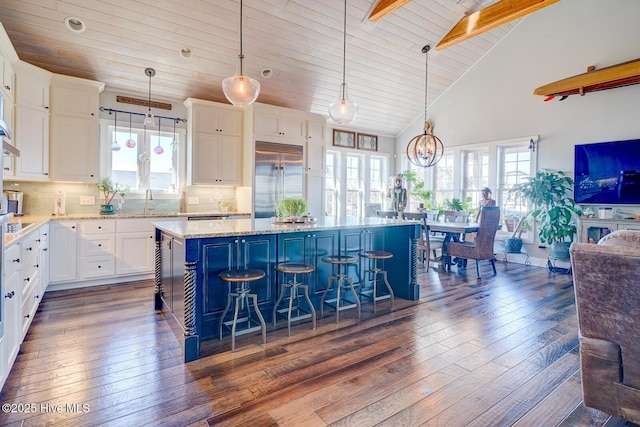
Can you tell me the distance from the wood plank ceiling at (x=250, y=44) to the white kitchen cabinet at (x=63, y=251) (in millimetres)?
2075

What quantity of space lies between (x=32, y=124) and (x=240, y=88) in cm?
269

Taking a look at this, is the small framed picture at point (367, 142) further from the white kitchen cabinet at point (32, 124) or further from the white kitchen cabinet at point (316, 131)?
the white kitchen cabinet at point (32, 124)

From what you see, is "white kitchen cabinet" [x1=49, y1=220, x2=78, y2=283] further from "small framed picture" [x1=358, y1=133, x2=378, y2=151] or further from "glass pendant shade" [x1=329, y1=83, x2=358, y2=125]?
"small framed picture" [x1=358, y1=133, x2=378, y2=151]

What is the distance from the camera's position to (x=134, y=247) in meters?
4.57

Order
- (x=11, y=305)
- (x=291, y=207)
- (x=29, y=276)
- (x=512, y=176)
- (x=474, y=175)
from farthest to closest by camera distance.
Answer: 1. (x=474, y=175)
2. (x=512, y=176)
3. (x=291, y=207)
4. (x=29, y=276)
5. (x=11, y=305)

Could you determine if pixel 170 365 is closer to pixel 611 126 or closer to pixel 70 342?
pixel 70 342

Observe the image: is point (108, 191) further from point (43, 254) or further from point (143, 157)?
point (43, 254)

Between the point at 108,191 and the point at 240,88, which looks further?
the point at 108,191

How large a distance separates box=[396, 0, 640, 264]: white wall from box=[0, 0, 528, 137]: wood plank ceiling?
458 millimetres

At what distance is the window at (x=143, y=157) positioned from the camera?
4945 millimetres

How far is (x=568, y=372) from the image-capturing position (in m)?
2.32

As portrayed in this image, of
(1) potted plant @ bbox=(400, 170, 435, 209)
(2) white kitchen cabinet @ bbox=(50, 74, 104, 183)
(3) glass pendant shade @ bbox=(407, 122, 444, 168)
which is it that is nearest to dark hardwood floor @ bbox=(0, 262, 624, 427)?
(2) white kitchen cabinet @ bbox=(50, 74, 104, 183)

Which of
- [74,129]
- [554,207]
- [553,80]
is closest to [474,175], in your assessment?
[554,207]

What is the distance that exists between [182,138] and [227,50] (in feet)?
5.09
